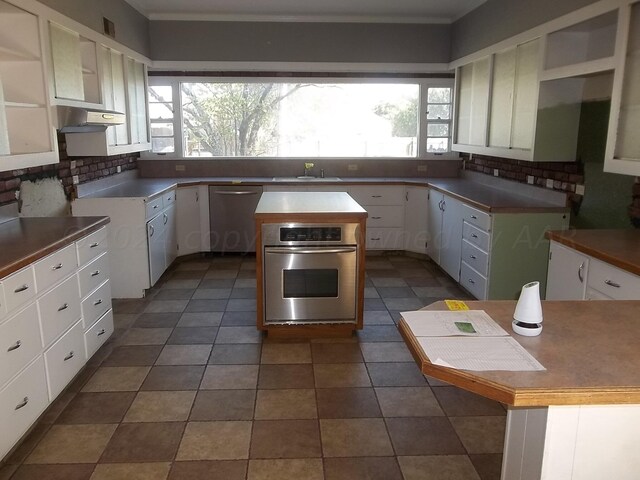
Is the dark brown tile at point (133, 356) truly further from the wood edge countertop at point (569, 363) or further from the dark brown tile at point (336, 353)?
the wood edge countertop at point (569, 363)

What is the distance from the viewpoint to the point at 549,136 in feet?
12.1

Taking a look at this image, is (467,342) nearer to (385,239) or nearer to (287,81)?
(385,239)

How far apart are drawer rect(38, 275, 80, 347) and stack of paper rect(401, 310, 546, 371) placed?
1.85 metres

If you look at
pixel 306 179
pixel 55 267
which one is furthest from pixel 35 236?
pixel 306 179

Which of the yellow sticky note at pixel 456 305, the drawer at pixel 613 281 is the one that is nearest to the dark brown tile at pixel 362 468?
the yellow sticky note at pixel 456 305

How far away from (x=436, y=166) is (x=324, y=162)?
1383 millimetres

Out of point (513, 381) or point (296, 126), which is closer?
point (513, 381)

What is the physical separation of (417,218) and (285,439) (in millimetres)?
3760

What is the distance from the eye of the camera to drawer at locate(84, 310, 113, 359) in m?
3.08

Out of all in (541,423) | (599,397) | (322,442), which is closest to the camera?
(599,397)

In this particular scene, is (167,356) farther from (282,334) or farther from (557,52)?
(557,52)

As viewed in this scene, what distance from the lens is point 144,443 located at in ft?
7.96

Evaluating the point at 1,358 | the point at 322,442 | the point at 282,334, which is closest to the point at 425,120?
the point at 282,334

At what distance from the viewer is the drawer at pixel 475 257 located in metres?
4.00
